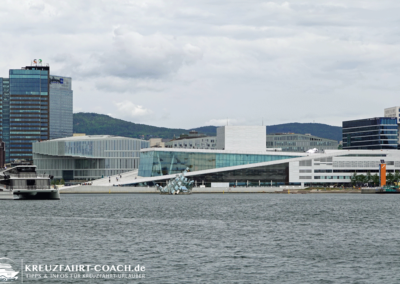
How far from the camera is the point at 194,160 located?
18012cm

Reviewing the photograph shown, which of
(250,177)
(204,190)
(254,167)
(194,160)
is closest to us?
(204,190)

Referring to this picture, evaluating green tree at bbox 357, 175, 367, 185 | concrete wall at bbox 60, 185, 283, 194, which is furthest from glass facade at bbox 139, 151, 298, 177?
green tree at bbox 357, 175, 367, 185

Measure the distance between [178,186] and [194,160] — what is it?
19340mm

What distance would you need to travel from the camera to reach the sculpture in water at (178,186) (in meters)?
162

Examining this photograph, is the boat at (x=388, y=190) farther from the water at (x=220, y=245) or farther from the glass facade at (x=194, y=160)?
the water at (x=220, y=245)

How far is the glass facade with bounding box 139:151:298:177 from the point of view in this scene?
18025 centimetres

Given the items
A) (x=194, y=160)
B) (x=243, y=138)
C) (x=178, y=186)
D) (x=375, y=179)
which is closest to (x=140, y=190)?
(x=178, y=186)

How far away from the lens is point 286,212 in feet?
287

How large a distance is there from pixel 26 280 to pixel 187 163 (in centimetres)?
14352

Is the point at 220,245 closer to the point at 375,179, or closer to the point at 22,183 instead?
the point at 22,183

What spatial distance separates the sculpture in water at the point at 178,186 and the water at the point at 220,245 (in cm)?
8204

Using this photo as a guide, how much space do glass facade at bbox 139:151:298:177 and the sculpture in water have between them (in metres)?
13.7

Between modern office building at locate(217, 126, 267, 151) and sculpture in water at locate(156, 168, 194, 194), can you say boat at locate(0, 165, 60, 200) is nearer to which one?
sculpture in water at locate(156, 168, 194, 194)

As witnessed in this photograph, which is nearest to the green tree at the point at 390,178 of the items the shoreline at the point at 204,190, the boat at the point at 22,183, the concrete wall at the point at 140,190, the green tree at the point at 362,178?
the green tree at the point at 362,178
